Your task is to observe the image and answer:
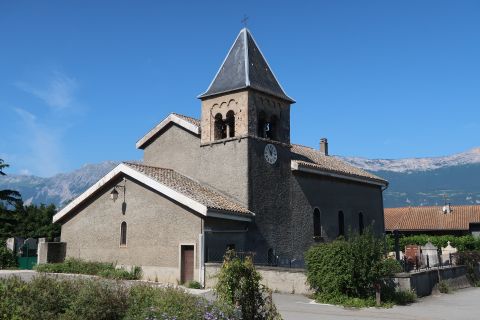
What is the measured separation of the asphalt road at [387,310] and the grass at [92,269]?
7311mm

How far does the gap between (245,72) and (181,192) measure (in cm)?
748

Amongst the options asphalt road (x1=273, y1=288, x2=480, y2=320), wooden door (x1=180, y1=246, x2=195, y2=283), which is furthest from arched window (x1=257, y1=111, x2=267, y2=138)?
asphalt road (x1=273, y1=288, x2=480, y2=320)

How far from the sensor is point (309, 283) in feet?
59.3

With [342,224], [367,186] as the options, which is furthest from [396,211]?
[342,224]

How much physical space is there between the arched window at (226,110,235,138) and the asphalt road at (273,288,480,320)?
956 centimetres

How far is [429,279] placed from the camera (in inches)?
805

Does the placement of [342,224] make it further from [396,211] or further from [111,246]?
[396,211]

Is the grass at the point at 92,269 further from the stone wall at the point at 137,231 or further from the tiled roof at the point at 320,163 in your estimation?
the tiled roof at the point at 320,163

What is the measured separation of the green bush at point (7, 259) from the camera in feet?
91.7

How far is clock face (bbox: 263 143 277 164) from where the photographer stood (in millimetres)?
24812

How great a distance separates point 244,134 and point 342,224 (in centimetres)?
1013

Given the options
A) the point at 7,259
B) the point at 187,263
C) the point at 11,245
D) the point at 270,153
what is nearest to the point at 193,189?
the point at 187,263

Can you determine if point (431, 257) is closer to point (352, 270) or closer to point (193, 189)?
point (352, 270)

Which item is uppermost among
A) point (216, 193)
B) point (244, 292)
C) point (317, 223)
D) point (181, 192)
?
point (216, 193)
